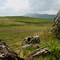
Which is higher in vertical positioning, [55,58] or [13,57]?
[13,57]

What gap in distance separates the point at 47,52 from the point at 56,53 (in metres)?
0.83

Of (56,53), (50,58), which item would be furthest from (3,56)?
(56,53)

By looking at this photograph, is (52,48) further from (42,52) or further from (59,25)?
(59,25)

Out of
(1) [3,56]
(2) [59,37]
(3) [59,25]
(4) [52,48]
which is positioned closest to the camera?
(1) [3,56]

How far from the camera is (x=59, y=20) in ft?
87.4

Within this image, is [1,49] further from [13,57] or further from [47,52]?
[47,52]

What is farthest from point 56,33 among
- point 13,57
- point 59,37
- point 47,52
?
point 13,57

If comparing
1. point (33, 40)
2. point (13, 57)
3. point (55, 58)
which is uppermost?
point (13, 57)

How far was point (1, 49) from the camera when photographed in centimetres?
885

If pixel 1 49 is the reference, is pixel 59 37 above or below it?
below

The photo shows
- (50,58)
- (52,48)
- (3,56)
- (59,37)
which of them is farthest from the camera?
(59,37)

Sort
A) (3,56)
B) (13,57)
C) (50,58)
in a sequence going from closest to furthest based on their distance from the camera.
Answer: (3,56)
(13,57)
(50,58)

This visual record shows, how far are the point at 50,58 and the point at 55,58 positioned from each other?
0.45m

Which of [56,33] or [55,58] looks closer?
[55,58]
